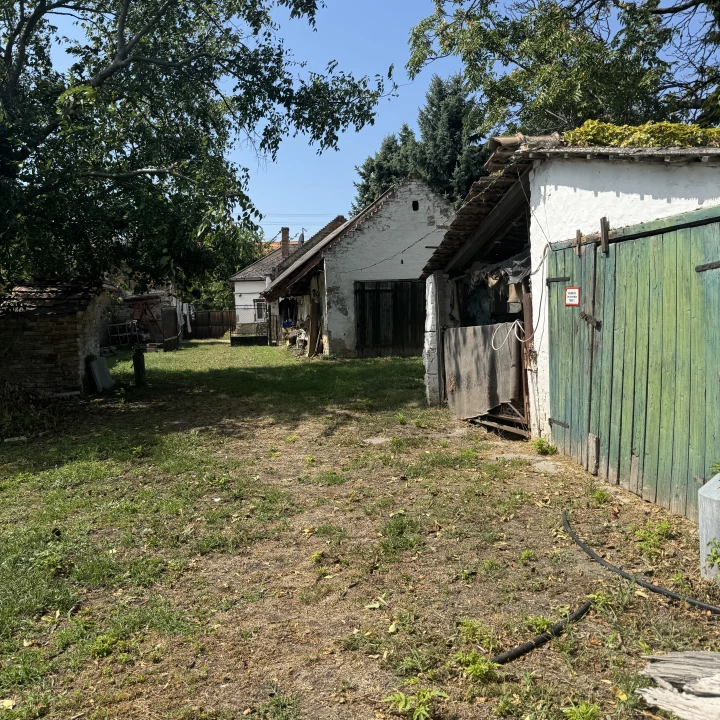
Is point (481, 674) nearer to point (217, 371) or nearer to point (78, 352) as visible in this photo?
point (78, 352)

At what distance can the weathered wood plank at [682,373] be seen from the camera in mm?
4422

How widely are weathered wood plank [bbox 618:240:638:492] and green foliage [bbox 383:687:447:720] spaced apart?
3268mm

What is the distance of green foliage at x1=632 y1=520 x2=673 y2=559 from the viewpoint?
13.4ft

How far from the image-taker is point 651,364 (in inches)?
193

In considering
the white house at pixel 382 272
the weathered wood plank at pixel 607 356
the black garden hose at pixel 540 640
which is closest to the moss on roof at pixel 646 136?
the weathered wood plank at pixel 607 356

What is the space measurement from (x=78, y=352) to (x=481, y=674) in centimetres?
1191

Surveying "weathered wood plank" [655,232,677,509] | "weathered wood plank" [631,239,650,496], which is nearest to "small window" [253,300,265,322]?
"weathered wood plank" [631,239,650,496]

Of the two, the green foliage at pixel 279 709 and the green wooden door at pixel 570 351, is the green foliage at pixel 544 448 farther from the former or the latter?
the green foliage at pixel 279 709

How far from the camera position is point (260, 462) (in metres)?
7.29

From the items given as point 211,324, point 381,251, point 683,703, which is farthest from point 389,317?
point 211,324

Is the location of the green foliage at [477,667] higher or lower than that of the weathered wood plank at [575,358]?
lower

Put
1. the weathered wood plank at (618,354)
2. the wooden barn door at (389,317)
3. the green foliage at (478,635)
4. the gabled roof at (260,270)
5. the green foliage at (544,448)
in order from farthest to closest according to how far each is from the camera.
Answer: the gabled roof at (260,270) < the wooden barn door at (389,317) < the green foliage at (544,448) < the weathered wood plank at (618,354) < the green foliage at (478,635)

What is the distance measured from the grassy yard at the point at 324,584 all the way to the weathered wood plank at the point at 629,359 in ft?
1.37

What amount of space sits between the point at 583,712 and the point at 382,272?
1778 cm
